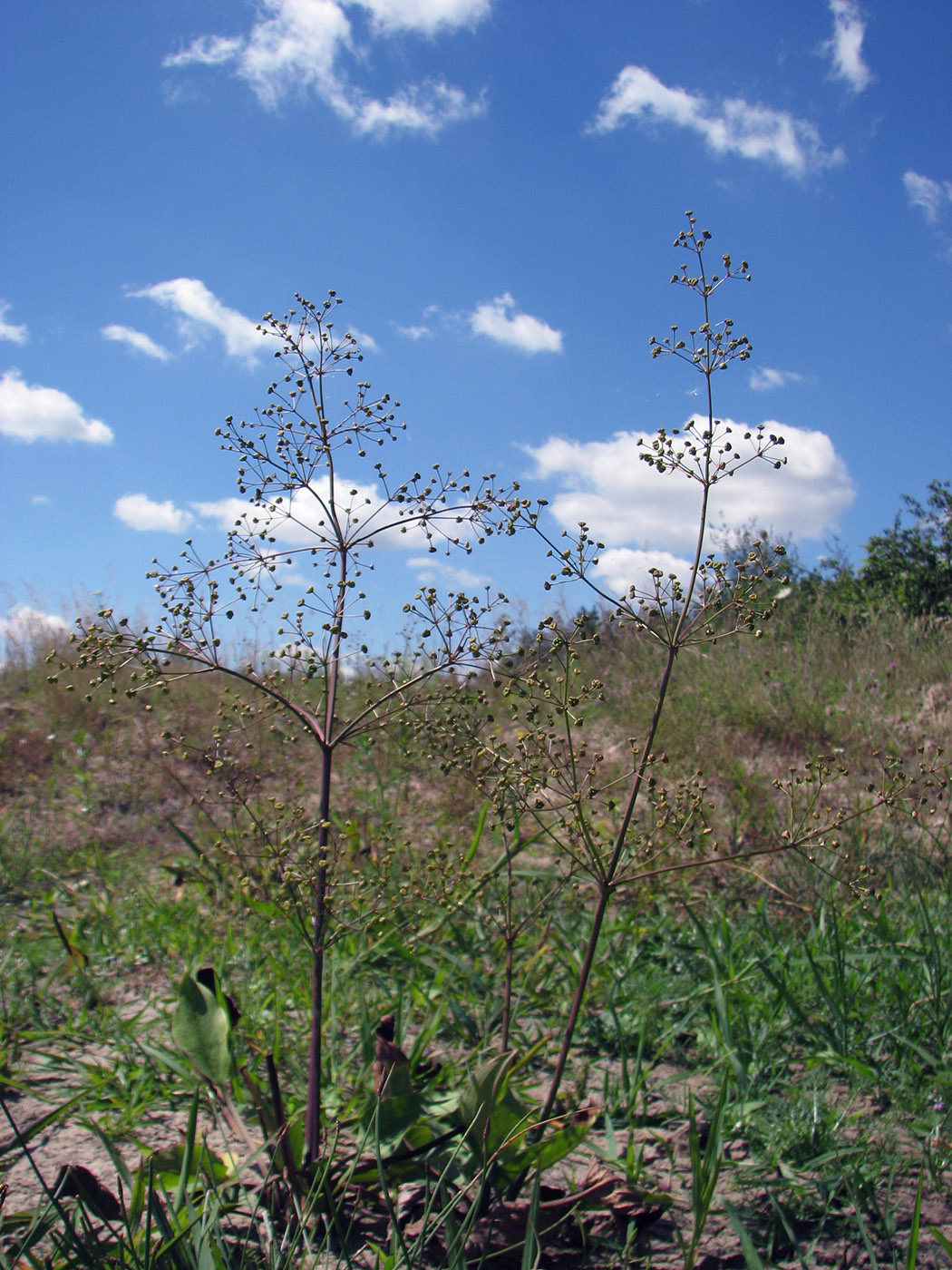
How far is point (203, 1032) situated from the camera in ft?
6.42

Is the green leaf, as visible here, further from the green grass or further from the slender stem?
the slender stem

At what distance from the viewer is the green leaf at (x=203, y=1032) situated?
76.5 inches

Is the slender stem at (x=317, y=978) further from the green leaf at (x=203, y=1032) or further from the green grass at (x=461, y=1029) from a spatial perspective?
the green leaf at (x=203, y=1032)

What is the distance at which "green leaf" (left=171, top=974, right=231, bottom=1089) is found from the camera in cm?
194

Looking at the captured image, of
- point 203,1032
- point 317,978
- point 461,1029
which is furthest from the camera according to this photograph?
point 461,1029

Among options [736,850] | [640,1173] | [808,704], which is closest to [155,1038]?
[640,1173]

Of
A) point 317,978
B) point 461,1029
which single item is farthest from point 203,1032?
point 461,1029

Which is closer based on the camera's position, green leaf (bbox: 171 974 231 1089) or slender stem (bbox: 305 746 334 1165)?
slender stem (bbox: 305 746 334 1165)

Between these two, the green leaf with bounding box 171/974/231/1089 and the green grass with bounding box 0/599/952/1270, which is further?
the green leaf with bounding box 171/974/231/1089

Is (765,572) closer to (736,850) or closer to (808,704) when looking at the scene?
(736,850)

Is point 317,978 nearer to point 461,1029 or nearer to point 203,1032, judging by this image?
point 203,1032

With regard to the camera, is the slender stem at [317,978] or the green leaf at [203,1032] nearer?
the slender stem at [317,978]

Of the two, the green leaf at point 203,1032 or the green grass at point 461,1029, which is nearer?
the green grass at point 461,1029

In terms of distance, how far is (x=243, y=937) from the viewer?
11.1 ft
